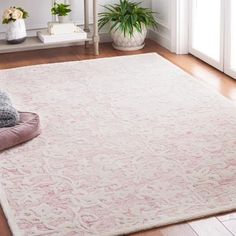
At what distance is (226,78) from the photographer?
4.03m

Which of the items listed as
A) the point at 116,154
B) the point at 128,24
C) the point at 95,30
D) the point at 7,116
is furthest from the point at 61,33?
the point at 116,154

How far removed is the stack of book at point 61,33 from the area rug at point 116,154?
1.26 ft

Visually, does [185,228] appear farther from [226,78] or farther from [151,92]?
[226,78]

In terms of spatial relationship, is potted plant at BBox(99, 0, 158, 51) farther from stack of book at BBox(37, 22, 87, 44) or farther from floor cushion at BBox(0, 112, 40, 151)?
floor cushion at BBox(0, 112, 40, 151)

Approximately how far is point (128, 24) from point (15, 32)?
0.89 metres

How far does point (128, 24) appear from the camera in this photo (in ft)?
15.4

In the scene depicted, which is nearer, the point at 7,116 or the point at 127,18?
the point at 7,116

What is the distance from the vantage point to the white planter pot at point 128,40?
4730mm

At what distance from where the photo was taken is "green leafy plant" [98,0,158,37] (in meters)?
4.69

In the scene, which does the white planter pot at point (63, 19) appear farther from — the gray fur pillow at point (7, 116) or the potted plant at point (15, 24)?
the gray fur pillow at point (7, 116)

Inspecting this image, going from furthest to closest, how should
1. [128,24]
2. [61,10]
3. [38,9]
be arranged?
[38,9], [128,24], [61,10]

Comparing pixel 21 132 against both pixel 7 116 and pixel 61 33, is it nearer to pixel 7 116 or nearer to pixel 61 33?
pixel 7 116

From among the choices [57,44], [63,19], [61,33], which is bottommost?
[57,44]

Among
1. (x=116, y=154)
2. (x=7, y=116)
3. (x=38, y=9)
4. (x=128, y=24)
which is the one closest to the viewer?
(x=116, y=154)
